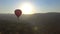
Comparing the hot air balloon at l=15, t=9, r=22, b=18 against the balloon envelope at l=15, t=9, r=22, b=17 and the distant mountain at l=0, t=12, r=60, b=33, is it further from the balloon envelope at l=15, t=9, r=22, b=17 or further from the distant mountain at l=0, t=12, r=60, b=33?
the distant mountain at l=0, t=12, r=60, b=33

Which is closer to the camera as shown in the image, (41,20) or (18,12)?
(18,12)

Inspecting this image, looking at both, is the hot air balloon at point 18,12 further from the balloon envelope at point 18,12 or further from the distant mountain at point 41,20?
the distant mountain at point 41,20

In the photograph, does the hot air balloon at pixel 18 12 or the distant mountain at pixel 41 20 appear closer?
the hot air balloon at pixel 18 12

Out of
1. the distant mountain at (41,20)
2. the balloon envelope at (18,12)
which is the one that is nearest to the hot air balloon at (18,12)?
the balloon envelope at (18,12)

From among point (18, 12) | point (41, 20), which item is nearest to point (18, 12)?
point (18, 12)

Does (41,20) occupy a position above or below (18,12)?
below

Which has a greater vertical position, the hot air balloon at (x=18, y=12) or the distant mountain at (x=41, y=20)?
the hot air balloon at (x=18, y=12)

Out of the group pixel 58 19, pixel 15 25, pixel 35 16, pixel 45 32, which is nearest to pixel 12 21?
pixel 15 25

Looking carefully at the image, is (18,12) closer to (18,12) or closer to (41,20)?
(18,12)

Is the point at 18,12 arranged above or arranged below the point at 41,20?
above

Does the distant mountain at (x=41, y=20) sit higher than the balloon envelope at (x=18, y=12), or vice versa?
the balloon envelope at (x=18, y=12)

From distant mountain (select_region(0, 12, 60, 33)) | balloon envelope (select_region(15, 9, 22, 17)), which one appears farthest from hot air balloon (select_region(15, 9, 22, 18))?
distant mountain (select_region(0, 12, 60, 33))
